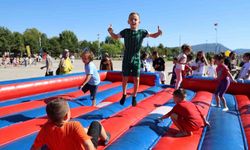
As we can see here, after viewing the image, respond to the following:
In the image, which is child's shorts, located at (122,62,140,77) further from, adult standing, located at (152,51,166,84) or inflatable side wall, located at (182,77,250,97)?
adult standing, located at (152,51,166,84)

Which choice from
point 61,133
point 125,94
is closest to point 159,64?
point 125,94

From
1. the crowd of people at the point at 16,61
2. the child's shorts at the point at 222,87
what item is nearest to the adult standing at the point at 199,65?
the child's shorts at the point at 222,87

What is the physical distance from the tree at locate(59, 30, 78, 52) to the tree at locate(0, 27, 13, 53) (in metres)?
11.9

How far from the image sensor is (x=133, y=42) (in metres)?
4.36

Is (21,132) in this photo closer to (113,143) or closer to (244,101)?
(113,143)

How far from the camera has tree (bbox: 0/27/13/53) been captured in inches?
1877

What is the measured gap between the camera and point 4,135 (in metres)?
2.96

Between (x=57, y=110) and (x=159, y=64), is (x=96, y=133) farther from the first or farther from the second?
(x=159, y=64)

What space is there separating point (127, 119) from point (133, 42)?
126 cm

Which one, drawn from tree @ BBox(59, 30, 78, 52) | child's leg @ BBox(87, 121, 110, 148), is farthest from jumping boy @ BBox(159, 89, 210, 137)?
tree @ BBox(59, 30, 78, 52)

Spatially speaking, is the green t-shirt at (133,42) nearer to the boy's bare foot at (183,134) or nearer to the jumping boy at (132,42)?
the jumping boy at (132,42)

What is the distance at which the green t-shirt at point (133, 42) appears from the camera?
4355mm

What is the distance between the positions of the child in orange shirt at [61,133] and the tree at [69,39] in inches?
2304

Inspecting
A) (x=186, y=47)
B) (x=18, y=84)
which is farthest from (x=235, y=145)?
(x=18, y=84)
